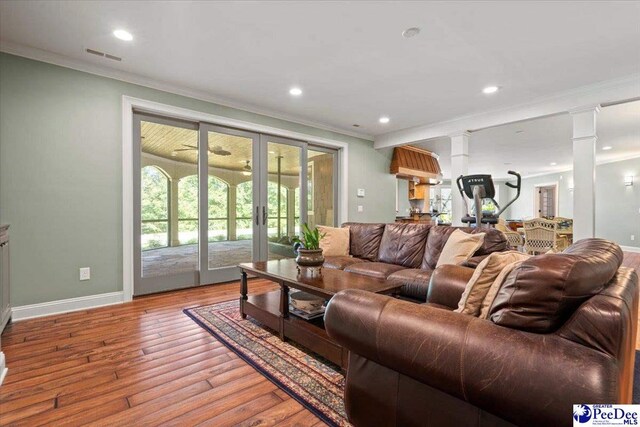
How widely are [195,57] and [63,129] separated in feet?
4.94

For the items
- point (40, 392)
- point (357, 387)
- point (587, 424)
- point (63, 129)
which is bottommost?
point (40, 392)

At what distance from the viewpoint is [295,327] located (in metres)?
2.21

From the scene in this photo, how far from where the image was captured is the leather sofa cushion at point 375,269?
299 cm

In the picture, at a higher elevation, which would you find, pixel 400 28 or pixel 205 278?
pixel 400 28

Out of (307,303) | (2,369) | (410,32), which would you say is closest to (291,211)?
(307,303)

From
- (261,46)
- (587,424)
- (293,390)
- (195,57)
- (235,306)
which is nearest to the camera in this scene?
(587,424)

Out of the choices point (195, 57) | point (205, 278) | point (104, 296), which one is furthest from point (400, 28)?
point (104, 296)

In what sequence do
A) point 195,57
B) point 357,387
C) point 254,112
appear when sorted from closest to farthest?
point 357,387
point 195,57
point 254,112

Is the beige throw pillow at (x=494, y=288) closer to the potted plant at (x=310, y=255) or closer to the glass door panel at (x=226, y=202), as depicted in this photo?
the potted plant at (x=310, y=255)

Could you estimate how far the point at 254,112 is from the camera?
4477mm

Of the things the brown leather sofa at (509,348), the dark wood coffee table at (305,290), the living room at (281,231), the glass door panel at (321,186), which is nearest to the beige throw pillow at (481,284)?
the living room at (281,231)

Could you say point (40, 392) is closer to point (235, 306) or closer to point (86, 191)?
point (235, 306)

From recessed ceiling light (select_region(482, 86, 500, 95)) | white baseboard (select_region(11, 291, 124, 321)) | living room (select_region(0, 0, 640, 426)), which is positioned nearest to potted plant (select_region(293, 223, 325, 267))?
living room (select_region(0, 0, 640, 426))

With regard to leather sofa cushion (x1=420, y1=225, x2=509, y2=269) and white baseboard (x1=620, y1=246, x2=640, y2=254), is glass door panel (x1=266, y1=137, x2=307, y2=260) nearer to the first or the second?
leather sofa cushion (x1=420, y1=225, x2=509, y2=269)
